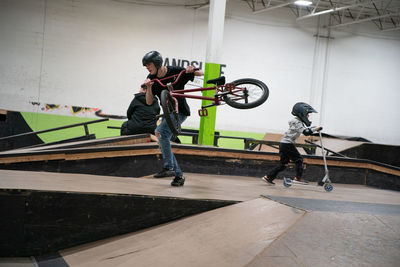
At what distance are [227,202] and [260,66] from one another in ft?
38.5

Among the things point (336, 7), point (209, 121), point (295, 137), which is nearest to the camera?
point (295, 137)

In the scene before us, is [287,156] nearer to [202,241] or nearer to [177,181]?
[177,181]

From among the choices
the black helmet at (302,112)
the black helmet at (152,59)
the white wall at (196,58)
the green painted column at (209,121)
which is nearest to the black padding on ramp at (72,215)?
the black helmet at (152,59)

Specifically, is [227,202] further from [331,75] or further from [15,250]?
[331,75]

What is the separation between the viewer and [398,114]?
51.4ft

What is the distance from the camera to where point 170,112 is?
4137 mm

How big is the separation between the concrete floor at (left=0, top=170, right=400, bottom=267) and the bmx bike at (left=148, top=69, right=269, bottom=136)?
0.86 meters

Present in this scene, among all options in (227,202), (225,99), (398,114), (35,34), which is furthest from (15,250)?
(398,114)

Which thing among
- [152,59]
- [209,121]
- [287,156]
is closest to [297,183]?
[287,156]

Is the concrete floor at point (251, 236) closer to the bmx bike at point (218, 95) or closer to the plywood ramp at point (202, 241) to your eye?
the plywood ramp at point (202, 241)

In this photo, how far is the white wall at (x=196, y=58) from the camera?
1288 cm

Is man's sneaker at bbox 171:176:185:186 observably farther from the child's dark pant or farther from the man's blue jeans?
the child's dark pant

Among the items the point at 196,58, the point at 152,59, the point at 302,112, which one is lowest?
the point at 302,112

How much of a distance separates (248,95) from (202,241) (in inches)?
90.0
